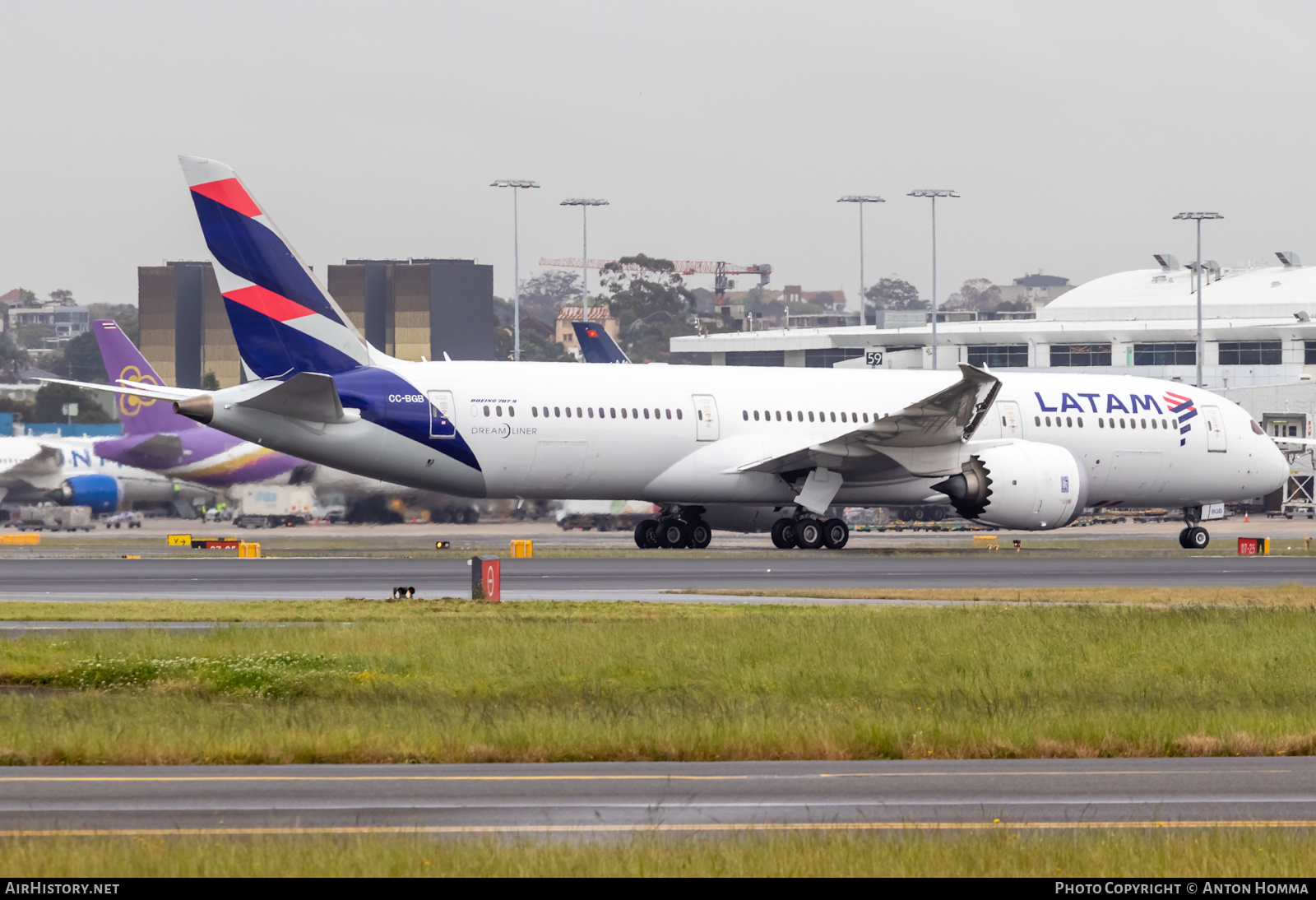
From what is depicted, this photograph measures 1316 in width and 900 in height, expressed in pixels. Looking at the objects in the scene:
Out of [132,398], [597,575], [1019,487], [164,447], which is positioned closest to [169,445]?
[164,447]

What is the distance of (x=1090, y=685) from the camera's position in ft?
58.7

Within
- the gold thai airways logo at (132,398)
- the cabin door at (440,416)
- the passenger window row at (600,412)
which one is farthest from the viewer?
the gold thai airways logo at (132,398)

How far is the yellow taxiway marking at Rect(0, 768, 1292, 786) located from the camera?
12.4 m

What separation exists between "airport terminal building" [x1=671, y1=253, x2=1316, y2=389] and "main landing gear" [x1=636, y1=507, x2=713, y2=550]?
49.8 metres

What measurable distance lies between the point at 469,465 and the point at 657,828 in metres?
28.5

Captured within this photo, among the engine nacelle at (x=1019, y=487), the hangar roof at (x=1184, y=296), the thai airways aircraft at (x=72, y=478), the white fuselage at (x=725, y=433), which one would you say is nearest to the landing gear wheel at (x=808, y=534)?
the white fuselage at (x=725, y=433)

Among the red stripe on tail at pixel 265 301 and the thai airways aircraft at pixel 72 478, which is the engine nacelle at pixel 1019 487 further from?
the thai airways aircraft at pixel 72 478

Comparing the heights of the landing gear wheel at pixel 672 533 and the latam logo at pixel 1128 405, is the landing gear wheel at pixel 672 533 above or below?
below

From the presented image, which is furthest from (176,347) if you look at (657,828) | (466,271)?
(657,828)

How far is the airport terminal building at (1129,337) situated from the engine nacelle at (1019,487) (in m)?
50.7

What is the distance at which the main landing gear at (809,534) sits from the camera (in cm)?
4247

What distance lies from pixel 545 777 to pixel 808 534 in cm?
3016

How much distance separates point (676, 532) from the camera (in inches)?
1721
